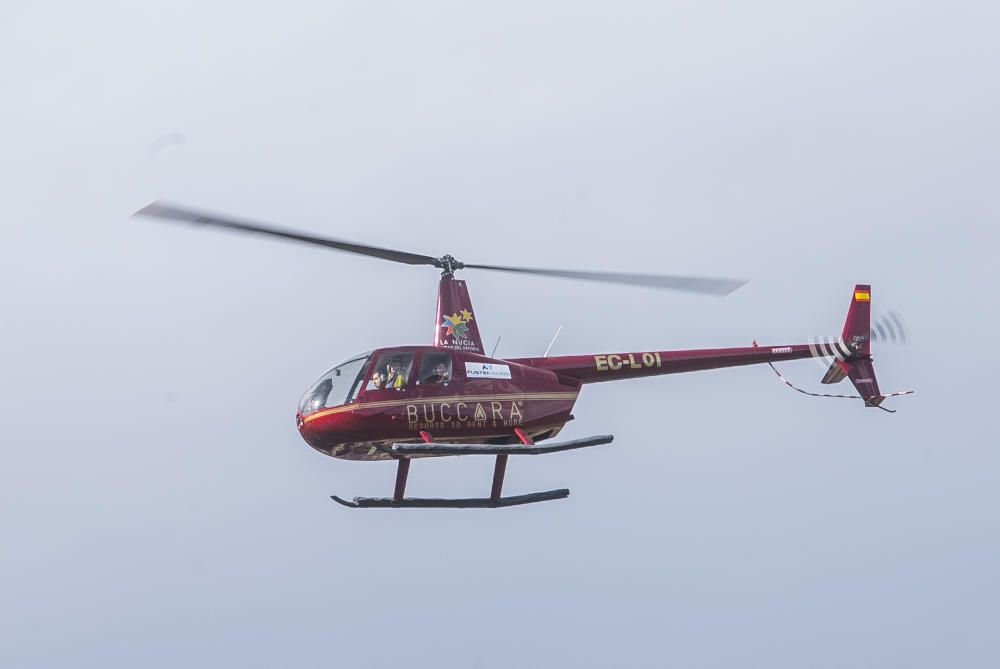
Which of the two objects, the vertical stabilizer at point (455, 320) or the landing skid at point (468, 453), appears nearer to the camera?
the landing skid at point (468, 453)

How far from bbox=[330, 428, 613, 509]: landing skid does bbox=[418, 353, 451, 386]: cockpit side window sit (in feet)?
3.40

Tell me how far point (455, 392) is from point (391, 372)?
1313 millimetres

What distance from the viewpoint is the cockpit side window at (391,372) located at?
2412cm

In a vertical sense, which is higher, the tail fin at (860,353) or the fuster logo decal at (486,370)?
the tail fin at (860,353)

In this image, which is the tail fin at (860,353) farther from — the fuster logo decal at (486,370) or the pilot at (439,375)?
the pilot at (439,375)

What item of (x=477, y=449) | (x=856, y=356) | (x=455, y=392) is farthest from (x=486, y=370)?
(x=856, y=356)

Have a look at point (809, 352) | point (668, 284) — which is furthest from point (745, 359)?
point (668, 284)

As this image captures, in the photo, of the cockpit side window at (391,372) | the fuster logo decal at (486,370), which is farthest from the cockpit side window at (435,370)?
the fuster logo decal at (486,370)

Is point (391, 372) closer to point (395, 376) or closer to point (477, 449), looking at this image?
point (395, 376)

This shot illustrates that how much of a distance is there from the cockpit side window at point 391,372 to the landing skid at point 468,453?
1068mm

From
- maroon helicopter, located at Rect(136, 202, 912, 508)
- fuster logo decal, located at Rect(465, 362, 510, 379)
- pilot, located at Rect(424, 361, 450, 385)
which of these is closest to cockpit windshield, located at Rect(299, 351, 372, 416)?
maroon helicopter, located at Rect(136, 202, 912, 508)

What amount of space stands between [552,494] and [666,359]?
3875mm

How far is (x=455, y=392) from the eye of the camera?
80.9ft

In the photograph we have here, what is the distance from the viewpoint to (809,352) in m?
28.5
